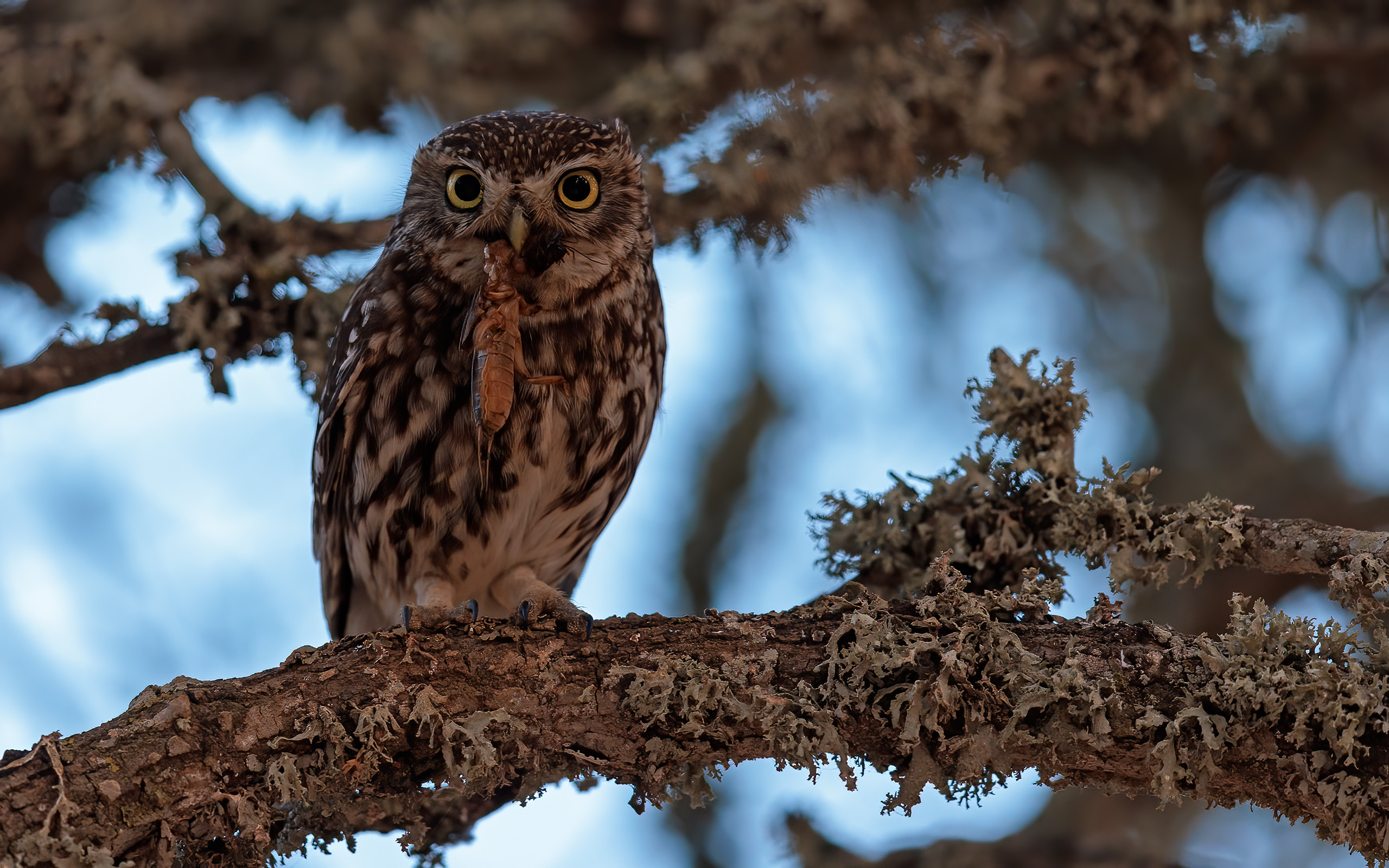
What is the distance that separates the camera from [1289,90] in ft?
12.1

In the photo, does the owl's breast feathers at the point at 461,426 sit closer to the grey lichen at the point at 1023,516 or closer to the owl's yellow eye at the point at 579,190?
the owl's yellow eye at the point at 579,190

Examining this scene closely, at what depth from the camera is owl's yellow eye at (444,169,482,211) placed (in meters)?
2.52

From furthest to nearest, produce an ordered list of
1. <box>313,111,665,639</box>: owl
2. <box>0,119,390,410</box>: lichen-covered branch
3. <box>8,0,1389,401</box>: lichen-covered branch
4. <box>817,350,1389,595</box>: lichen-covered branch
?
<box>8,0,1389,401</box>: lichen-covered branch → <box>0,119,390,410</box>: lichen-covered branch → <box>313,111,665,639</box>: owl → <box>817,350,1389,595</box>: lichen-covered branch

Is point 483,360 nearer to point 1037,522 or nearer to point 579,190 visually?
point 579,190

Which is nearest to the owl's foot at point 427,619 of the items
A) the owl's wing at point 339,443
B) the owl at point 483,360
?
the owl at point 483,360

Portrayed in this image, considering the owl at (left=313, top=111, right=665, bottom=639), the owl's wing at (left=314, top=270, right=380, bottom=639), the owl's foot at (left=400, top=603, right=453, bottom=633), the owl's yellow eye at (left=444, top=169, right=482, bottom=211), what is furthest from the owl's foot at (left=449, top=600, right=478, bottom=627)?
the owl's yellow eye at (left=444, top=169, right=482, bottom=211)

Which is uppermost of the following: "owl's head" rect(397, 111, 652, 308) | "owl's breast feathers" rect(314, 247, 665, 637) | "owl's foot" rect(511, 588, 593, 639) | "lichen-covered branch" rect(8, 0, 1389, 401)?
"lichen-covered branch" rect(8, 0, 1389, 401)

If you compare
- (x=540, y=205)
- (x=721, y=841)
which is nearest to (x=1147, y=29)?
(x=540, y=205)

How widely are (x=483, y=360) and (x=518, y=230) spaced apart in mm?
280

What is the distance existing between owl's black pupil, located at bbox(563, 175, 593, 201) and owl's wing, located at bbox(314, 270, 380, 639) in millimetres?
492

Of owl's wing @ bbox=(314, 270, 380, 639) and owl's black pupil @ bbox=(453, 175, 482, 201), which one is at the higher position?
owl's black pupil @ bbox=(453, 175, 482, 201)

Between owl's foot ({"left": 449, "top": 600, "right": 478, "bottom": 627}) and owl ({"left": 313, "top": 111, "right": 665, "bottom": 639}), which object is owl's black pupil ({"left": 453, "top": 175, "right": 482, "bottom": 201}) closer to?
owl ({"left": 313, "top": 111, "right": 665, "bottom": 639})

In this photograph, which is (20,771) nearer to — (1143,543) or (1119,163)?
(1143,543)

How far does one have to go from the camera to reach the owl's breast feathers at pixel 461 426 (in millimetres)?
2562
